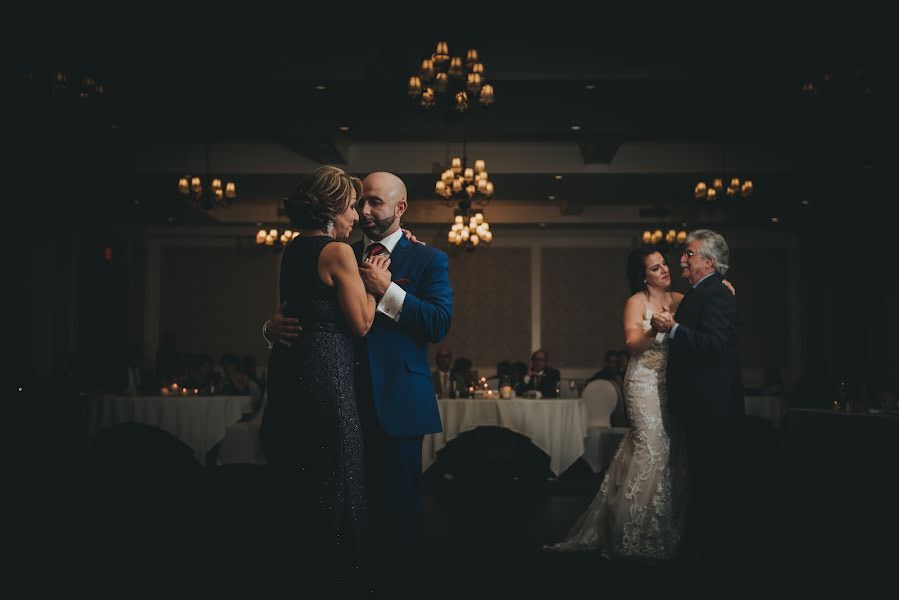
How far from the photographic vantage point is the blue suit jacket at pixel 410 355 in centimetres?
272

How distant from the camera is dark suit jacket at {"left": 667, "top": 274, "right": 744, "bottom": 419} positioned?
4.25 meters

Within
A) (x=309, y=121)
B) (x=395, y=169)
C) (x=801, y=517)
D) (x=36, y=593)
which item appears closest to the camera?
(x=36, y=593)

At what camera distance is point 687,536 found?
4.49 m

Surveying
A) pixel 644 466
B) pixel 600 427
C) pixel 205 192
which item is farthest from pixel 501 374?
pixel 644 466

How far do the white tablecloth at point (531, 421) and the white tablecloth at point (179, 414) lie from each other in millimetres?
1801

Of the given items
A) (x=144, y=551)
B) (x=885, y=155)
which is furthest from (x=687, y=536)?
(x=885, y=155)

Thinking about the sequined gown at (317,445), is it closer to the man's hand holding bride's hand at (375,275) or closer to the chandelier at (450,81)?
the man's hand holding bride's hand at (375,275)

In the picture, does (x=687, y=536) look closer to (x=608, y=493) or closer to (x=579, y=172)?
(x=608, y=493)

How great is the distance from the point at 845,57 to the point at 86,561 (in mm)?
5842

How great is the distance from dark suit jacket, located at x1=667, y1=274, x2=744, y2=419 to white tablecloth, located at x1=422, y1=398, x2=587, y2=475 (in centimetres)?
372

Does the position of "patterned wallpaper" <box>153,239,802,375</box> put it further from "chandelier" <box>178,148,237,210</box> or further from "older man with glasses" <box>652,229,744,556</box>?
"older man with glasses" <box>652,229,744,556</box>

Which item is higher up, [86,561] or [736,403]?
[736,403]

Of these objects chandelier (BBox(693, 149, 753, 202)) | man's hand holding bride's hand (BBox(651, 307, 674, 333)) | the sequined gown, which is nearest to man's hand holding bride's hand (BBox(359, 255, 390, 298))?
the sequined gown

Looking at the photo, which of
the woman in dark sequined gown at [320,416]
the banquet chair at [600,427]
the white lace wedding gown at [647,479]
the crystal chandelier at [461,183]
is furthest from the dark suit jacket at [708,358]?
the crystal chandelier at [461,183]
